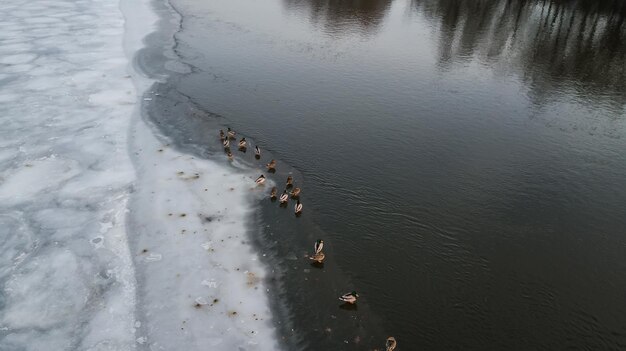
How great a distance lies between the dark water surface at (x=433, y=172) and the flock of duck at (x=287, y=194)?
0.33 m

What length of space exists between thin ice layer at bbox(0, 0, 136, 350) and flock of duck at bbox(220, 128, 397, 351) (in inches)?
163

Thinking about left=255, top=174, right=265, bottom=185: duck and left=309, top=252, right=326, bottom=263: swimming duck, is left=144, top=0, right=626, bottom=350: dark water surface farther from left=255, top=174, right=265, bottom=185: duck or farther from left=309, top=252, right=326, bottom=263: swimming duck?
left=255, top=174, right=265, bottom=185: duck

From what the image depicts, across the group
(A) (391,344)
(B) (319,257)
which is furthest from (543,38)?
(A) (391,344)

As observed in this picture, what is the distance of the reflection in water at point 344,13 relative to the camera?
37.8 metres

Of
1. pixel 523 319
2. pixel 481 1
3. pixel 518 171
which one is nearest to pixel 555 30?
pixel 481 1

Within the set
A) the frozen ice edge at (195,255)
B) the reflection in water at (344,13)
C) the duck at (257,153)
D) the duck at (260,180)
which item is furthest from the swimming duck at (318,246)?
the reflection in water at (344,13)

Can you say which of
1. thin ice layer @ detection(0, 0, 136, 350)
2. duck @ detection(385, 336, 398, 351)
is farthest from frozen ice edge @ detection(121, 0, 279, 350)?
duck @ detection(385, 336, 398, 351)

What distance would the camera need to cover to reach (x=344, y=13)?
139ft

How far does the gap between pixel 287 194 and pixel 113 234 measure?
18.9 ft

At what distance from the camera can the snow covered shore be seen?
10.6 metres

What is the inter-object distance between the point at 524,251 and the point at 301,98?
45.4 ft

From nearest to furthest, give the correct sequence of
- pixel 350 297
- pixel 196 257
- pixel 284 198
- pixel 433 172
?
pixel 350 297
pixel 196 257
pixel 284 198
pixel 433 172

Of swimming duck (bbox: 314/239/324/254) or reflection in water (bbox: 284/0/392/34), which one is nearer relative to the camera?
swimming duck (bbox: 314/239/324/254)

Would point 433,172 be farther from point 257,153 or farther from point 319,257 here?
point 257,153
